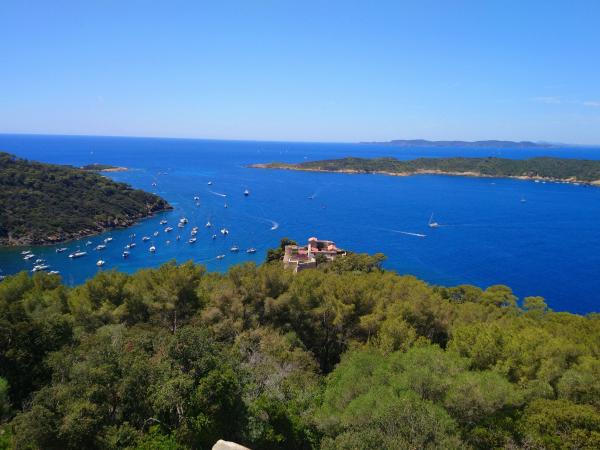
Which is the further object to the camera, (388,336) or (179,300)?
(179,300)

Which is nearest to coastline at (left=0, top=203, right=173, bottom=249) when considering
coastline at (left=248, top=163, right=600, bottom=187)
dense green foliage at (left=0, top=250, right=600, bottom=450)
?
dense green foliage at (left=0, top=250, right=600, bottom=450)

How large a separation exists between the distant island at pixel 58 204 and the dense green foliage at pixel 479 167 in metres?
75.3

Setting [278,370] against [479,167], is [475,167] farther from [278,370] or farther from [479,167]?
[278,370]

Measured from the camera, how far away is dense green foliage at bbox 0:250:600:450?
29.1 ft

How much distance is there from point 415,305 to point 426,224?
53188mm

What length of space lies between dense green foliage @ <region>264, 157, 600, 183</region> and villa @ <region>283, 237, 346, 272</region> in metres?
97.3

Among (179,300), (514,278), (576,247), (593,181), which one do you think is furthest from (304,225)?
(593,181)

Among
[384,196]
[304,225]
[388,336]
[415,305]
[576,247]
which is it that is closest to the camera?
[388,336]

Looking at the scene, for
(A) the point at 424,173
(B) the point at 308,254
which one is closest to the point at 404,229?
(B) the point at 308,254

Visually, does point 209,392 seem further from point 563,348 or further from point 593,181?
point 593,181

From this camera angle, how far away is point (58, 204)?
2399 inches

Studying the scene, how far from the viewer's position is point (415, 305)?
666 inches

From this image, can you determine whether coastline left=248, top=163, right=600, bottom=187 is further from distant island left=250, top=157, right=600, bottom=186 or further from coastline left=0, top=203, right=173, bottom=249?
coastline left=0, top=203, right=173, bottom=249

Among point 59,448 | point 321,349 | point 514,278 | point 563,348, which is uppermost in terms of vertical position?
point 563,348
